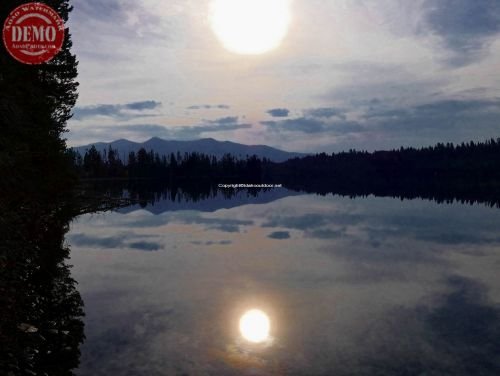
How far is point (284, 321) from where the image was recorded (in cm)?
2012

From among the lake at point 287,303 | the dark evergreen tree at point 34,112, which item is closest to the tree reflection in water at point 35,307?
the lake at point 287,303

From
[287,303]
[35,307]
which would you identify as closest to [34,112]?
[35,307]

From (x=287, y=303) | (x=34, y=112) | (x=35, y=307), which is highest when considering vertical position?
(x=34, y=112)

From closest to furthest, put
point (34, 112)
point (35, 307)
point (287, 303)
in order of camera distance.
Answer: point (35, 307)
point (287, 303)
point (34, 112)

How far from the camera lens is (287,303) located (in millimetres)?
22906

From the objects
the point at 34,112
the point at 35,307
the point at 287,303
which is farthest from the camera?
the point at 34,112

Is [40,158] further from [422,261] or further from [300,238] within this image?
[422,261]

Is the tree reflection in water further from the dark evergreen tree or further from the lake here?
the dark evergreen tree

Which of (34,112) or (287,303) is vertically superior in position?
(34,112)

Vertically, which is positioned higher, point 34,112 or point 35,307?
point 34,112

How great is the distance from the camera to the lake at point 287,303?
51.6 feet

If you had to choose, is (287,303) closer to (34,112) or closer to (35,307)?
(35,307)

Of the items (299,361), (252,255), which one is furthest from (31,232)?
(299,361)

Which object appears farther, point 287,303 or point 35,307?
point 287,303
